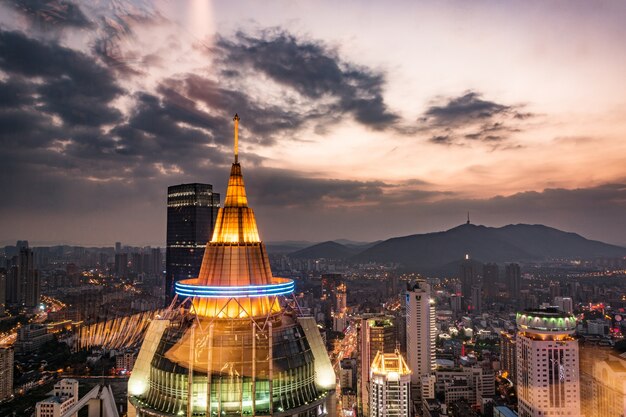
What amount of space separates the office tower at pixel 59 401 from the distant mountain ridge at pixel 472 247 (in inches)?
3265

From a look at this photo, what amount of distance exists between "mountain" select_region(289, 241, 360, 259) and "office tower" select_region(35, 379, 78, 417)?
80.9 m

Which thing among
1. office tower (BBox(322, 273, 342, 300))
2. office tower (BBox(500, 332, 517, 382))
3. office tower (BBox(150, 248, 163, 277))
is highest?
office tower (BBox(150, 248, 163, 277))

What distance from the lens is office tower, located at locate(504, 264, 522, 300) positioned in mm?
72344

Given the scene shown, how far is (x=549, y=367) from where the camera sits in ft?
88.3

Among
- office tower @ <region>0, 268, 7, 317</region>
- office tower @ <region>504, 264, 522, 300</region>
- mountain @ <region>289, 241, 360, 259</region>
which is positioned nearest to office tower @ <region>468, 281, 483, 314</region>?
office tower @ <region>504, 264, 522, 300</region>

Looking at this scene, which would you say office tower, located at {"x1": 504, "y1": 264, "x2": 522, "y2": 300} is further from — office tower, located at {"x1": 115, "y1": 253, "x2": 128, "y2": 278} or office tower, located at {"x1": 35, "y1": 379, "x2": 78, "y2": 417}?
office tower, located at {"x1": 35, "y1": 379, "x2": 78, "y2": 417}

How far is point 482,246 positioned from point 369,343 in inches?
3725

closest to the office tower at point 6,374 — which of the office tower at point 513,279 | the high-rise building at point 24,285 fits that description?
the high-rise building at point 24,285

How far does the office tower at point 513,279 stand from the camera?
72.3 m

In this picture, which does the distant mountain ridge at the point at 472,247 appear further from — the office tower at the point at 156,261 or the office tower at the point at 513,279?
the office tower at the point at 156,261

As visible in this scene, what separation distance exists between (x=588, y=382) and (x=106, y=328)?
135 ft

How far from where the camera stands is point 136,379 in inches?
683

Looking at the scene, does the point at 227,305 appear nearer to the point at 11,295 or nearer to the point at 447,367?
the point at 447,367

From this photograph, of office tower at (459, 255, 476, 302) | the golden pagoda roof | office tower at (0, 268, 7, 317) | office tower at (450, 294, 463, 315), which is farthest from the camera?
office tower at (459, 255, 476, 302)
